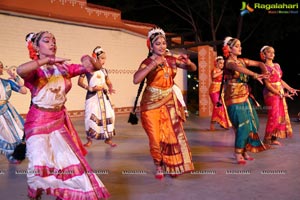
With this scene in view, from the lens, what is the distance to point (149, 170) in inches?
239

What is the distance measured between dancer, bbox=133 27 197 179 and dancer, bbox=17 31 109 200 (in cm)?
146

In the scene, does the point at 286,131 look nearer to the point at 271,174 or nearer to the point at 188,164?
the point at 271,174

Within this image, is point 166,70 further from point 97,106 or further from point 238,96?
point 97,106

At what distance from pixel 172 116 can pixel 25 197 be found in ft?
6.13

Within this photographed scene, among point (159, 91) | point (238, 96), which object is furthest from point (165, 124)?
point (238, 96)

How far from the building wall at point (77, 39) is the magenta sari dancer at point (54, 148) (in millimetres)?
8799

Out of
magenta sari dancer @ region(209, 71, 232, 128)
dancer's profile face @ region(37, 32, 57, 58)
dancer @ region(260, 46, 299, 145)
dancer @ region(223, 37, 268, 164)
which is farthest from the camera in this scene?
magenta sari dancer @ region(209, 71, 232, 128)

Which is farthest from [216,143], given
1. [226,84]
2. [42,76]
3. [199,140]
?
[42,76]

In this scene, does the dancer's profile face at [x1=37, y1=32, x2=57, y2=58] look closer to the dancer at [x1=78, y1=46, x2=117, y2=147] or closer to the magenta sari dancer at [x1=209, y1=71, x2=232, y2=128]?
the dancer at [x1=78, y1=46, x2=117, y2=147]

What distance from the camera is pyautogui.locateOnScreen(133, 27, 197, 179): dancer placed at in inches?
211

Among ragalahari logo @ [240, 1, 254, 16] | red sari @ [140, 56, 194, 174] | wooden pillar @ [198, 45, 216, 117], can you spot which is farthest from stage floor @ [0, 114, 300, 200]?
ragalahari logo @ [240, 1, 254, 16]

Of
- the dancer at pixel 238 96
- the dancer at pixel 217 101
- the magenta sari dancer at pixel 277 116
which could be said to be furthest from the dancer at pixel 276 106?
the dancer at pixel 217 101

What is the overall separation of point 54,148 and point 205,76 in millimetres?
A: 11481

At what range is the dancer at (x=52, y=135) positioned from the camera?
12.5ft
